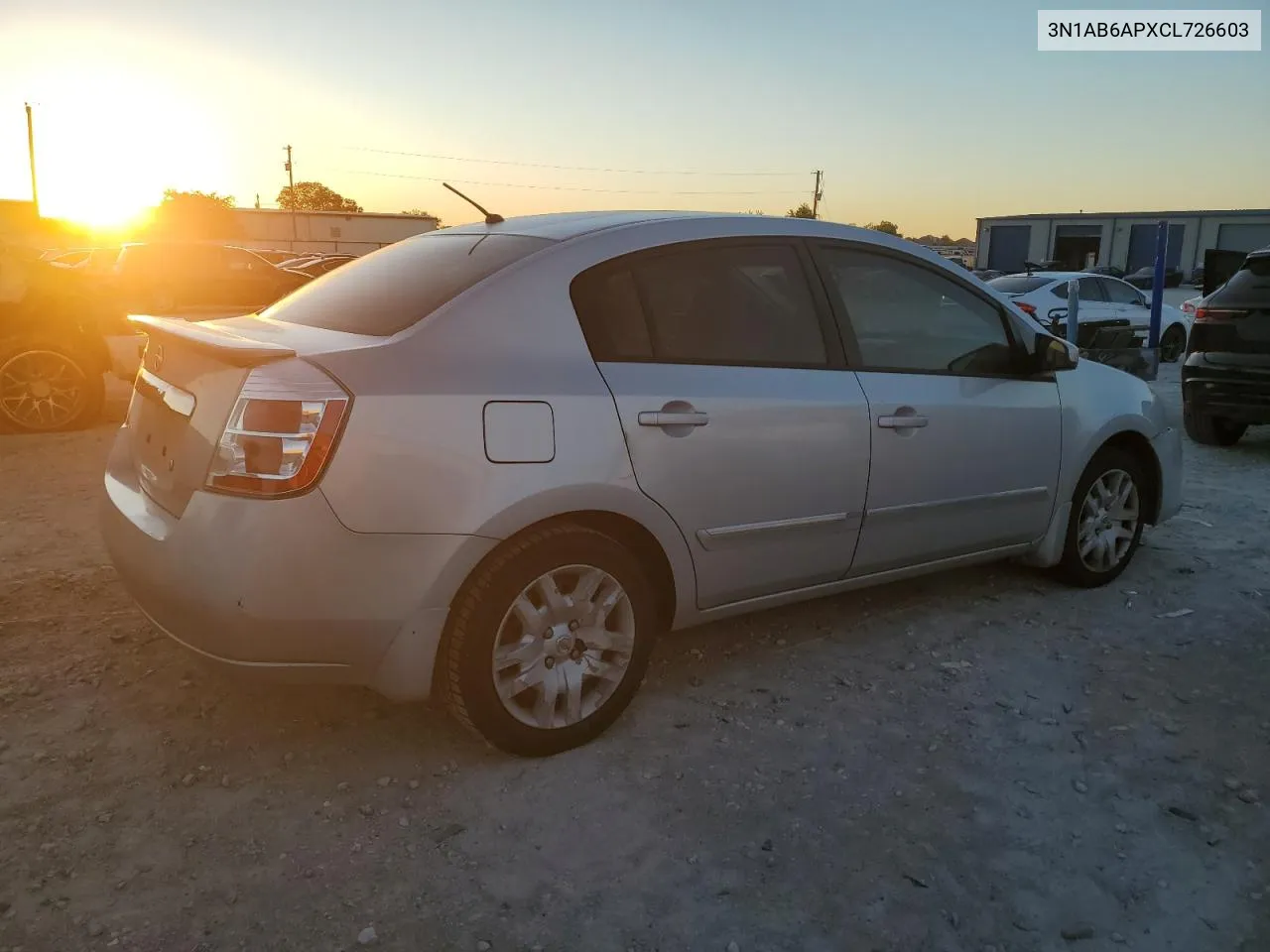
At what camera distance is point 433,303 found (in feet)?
9.47

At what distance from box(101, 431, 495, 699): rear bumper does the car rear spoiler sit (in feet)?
1.27

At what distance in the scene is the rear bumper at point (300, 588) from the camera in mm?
2506

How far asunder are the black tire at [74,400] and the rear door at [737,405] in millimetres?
A: 6575

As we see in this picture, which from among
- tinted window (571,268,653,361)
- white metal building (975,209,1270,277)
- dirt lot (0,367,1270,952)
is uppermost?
white metal building (975,209,1270,277)

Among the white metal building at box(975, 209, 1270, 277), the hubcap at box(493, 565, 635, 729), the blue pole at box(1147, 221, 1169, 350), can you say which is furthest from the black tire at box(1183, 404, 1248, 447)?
the white metal building at box(975, 209, 1270, 277)

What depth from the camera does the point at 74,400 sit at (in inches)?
312

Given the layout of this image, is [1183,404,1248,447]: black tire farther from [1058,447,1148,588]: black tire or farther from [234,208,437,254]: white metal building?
[234,208,437,254]: white metal building

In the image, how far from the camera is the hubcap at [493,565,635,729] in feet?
9.39

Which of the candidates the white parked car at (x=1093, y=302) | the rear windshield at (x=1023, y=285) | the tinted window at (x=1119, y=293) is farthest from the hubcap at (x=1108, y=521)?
the tinted window at (x=1119, y=293)

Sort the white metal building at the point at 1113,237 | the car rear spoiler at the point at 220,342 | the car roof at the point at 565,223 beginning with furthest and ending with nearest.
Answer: the white metal building at the point at 1113,237 → the car roof at the point at 565,223 → the car rear spoiler at the point at 220,342

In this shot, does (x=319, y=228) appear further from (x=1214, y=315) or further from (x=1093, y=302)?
(x=1214, y=315)

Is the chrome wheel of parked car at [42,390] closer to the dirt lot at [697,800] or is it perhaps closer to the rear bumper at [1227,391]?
the dirt lot at [697,800]

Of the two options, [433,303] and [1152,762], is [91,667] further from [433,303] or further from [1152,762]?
[1152,762]

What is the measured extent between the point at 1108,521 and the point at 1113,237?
56.9m
